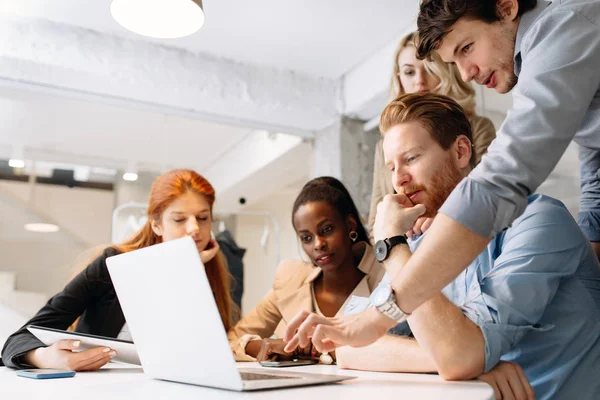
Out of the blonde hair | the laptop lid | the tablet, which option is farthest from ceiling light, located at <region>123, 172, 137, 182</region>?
the laptop lid

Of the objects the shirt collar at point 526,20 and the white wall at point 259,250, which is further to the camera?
the white wall at point 259,250

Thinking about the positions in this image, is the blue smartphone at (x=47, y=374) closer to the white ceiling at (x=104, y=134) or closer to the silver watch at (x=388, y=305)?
the silver watch at (x=388, y=305)

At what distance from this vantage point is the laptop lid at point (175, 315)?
73 centimetres

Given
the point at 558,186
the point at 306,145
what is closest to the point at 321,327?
the point at 558,186

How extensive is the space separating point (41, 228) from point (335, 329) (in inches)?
108

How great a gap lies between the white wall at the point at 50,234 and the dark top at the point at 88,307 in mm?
1408

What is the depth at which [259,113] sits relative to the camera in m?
3.27

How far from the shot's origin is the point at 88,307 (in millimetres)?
1790

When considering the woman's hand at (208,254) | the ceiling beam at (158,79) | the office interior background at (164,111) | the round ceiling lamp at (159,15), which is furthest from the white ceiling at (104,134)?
the woman's hand at (208,254)

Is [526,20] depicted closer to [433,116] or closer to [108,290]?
[433,116]

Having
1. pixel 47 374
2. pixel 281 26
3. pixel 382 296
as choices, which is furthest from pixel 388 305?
pixel 281 26

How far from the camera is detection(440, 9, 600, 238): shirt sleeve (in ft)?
2.68

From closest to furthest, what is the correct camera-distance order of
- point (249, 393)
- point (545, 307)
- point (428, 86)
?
point (249, 393) → point (545, 307) → point (428, 86)

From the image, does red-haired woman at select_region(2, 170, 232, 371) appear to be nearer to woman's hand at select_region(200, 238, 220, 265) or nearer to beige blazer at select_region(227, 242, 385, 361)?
woman's hand at select_region(200, 238, 220, 265)
